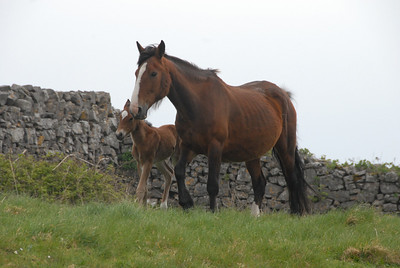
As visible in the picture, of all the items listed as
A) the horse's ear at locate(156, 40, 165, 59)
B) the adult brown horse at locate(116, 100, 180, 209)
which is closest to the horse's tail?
the adult brown horse at locate(116, 100, 180, 209)

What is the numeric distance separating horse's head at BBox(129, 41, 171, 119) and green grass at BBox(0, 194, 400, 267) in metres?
1.46

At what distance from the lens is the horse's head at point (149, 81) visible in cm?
735

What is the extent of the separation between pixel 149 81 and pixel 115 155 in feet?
28.1

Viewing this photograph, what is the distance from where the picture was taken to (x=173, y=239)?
6.15 meters

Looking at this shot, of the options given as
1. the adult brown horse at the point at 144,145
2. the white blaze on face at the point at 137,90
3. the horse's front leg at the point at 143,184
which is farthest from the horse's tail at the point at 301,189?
the white blaze on face at the point at 137,90

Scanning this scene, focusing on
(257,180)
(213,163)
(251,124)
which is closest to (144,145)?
(257,180)

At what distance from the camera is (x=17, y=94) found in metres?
12.9

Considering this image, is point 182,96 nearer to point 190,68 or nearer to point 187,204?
point 190,68

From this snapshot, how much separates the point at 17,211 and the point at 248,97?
4.50 meters

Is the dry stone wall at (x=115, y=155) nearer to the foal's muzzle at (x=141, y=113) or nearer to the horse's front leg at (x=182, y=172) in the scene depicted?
the horse's front leg at (x=182, y=172)

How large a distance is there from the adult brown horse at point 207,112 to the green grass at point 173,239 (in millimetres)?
999

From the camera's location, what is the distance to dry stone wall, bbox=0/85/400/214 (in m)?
13.1

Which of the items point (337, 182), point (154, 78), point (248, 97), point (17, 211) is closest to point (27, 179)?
point (17, 211)

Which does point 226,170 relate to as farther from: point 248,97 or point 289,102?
point 248,97
